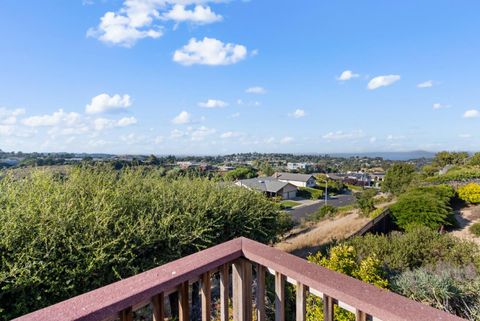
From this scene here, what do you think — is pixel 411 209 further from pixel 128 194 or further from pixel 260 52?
pixel 128 194

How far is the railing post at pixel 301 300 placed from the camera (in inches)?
45.6

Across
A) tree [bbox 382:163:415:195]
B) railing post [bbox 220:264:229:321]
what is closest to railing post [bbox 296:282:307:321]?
railing post [bbox 220:264:229:321]

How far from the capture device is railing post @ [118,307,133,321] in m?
0.96

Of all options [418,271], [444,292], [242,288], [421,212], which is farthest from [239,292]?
[421,212]

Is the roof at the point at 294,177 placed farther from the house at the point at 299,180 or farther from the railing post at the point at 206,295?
the railing post at the point at 206,295

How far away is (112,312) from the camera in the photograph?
907mm

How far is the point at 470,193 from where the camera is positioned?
18.0 metres

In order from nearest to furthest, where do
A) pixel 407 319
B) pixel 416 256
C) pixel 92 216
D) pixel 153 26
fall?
pixel 407 319
pixel 92 216
pixel 416 256
pixel 153 26

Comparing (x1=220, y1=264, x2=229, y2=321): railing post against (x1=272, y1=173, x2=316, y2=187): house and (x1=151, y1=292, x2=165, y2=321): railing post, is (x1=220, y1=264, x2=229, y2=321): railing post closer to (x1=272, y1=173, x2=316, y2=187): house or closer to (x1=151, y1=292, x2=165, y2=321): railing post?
(x1=151, y1=292, x2=165, y2=321): railing post

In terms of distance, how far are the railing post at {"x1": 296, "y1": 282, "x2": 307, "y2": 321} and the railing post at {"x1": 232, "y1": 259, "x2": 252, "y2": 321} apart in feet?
0.91

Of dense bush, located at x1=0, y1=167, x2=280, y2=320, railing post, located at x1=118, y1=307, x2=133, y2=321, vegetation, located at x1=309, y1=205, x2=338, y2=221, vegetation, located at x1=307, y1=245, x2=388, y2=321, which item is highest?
railing post, located at x1=118, y1=307, x2=133, y2=321

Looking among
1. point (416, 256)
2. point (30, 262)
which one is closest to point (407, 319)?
point (30, 262)

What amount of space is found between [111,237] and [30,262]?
1077mm

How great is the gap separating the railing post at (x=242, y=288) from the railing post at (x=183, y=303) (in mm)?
261
